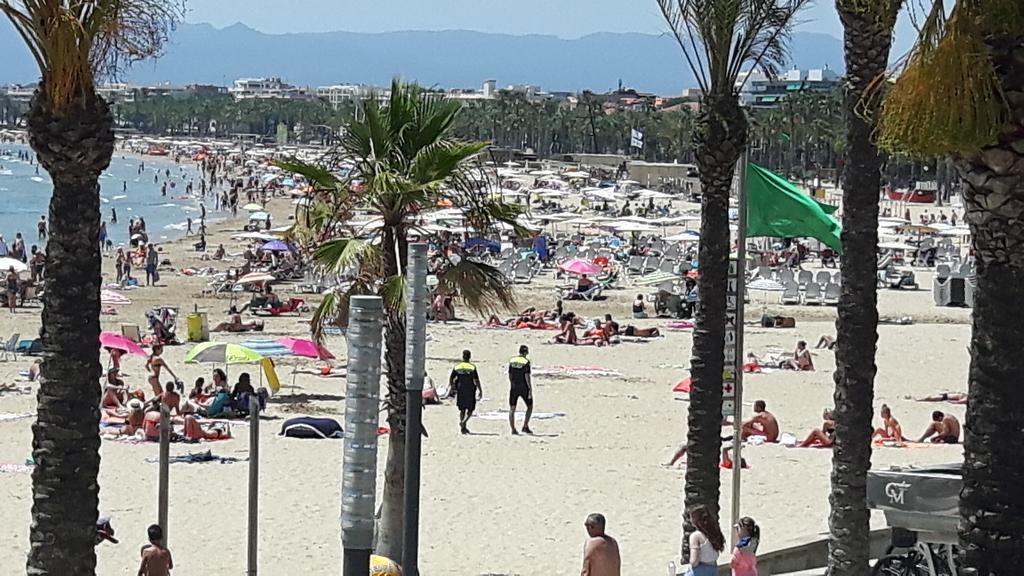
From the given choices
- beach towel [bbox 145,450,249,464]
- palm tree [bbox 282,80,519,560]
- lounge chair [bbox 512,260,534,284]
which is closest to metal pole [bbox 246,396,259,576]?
palm tree [bbox 282,80,519,560]

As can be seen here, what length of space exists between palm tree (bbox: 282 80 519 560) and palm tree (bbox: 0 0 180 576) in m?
3.04

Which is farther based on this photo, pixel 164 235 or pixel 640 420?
pixel 164 235

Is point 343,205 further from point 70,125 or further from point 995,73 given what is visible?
point 995,73

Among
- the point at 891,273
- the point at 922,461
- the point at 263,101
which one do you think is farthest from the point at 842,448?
the point at 263,101

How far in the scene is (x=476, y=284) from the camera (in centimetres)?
1025

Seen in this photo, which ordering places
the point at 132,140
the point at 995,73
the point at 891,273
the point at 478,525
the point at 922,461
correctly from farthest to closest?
A: the point at 132,140, the point at 891,273, the point at 922,461, the point at 478,525, the point at 995,73

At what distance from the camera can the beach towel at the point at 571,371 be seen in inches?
925

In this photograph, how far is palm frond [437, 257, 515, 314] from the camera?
404 inches

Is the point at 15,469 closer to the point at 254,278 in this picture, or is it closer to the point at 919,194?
the point at 254,278

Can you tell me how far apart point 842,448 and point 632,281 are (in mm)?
30483

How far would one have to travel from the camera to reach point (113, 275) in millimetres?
41125

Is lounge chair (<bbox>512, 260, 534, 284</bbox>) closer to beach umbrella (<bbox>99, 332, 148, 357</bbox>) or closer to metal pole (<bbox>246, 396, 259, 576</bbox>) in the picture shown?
beach umbrella (<bbox>99, 332, 148, 357</bbox>)

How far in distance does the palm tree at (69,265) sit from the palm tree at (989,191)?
3914mm

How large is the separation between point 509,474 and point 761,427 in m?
3.48
